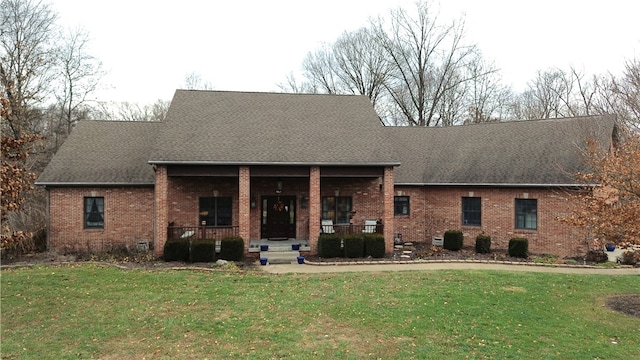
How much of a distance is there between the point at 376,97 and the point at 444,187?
20.2 metres

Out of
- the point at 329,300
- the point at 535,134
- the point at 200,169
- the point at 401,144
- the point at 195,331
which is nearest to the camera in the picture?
the point at 195,331

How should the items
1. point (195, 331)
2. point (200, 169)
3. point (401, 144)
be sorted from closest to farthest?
point (195, 331) < point (200, 169) < point (401, 144)

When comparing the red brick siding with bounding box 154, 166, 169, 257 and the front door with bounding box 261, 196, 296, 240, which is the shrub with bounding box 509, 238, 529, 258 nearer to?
the front door with bounding box 261, 196, 296, 240

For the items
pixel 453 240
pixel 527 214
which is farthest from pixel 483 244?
pixel 527 214

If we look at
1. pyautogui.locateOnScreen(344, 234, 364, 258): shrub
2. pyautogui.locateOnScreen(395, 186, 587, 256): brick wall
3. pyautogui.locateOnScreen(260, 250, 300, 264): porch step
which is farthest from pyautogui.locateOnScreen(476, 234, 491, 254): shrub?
pyautogui.locateOnScreen(260, 250, 300, 264): porch step

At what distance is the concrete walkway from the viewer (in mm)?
14133

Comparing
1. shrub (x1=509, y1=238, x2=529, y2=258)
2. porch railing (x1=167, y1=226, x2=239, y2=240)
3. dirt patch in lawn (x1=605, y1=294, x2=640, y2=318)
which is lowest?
dirt patch in lawn (x1=605, y1=294, x2=640, y2=318)

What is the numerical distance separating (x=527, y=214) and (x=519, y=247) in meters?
2.16

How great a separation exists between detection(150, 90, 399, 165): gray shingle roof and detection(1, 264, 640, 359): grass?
208 inches

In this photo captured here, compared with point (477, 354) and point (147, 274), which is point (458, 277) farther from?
point (147, 274)

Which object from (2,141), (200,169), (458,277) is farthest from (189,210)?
(458,277)

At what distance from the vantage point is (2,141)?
8242mm

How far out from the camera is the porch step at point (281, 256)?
1569 centimetres

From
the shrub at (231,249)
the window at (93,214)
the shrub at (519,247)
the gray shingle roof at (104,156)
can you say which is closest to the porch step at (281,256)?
the shrub at (231,249)
